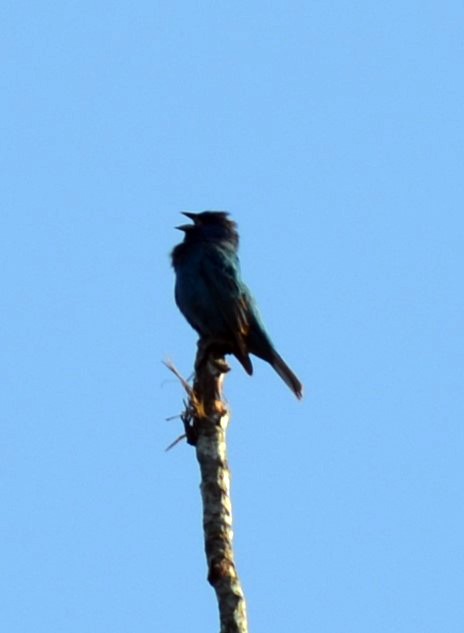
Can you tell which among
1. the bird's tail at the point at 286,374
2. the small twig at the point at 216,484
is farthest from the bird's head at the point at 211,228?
the small twig at the point at 216,484

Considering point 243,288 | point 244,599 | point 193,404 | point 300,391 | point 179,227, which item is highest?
point 179,227

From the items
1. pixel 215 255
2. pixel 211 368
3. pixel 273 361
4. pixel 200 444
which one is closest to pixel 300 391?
pixel 273 361

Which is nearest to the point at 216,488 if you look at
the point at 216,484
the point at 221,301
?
the point at 216,484

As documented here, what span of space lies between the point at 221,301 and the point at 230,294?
0.40 ft

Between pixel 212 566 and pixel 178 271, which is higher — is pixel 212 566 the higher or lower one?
the lower one

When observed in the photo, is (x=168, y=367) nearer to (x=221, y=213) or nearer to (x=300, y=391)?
(x=300, y=391)

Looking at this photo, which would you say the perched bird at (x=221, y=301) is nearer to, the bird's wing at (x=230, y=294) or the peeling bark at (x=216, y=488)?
the bird's wing at (x=230, y=294)

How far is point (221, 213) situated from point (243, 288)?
1200 mm

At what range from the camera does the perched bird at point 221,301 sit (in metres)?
12.3

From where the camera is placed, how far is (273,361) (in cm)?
1273

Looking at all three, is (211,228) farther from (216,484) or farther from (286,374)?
(216,484)

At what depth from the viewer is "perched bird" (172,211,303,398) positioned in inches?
484

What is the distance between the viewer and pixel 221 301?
41.1ft

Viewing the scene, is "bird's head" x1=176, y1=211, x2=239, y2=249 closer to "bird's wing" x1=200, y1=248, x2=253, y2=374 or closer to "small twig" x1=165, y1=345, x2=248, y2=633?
"bird's wing" x1=200, y1=248, x2=253, y2=374
